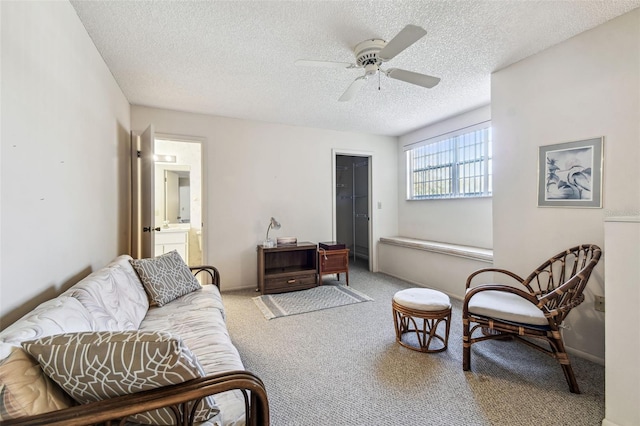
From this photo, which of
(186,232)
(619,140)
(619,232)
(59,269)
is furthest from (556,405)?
(186,232)

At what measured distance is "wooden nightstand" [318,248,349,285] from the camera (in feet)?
13.3

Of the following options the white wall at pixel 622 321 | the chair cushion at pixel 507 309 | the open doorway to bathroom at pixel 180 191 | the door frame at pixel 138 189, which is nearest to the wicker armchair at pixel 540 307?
the chair cushion at pixel 507 309

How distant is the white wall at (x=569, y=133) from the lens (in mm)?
1902

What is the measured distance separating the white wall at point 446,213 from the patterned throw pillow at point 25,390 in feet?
13.2

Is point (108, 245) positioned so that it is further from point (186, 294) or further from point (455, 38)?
point (455, 38)

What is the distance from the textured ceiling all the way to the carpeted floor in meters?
2.44

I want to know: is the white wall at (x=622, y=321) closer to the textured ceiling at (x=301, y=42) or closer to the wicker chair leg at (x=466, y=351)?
the wicker chair leg at (x=466, y=351)

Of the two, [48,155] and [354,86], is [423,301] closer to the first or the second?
[354,86]

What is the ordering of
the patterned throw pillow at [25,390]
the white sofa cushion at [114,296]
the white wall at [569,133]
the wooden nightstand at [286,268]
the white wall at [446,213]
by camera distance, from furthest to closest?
1. the wooden nightstand at [286,268]
2. the white wall at [446,213]
3. the white wall at [569,133]
4. the white sofa cushion at [114,296]
5. the patterned throw pillow at [25,390]

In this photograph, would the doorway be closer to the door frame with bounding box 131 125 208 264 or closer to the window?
the window

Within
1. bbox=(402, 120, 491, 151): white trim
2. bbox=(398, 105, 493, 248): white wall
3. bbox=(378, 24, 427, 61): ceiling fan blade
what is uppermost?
bbox=(402, 120, 491, 151): white trim

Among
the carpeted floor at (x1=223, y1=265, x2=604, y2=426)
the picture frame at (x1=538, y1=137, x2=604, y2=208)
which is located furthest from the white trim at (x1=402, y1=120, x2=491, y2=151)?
the carpeted floor at (x1=223, y1=265, x2=604, y2=426)

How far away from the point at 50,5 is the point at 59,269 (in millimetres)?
1418

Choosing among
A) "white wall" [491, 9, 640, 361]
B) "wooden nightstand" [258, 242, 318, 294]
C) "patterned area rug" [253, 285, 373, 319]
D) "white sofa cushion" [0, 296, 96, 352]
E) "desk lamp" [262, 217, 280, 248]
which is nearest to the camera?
"white sofa cushion" [0, 296, 96, 352]
